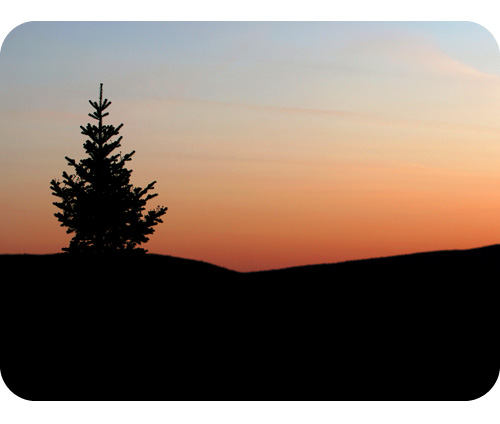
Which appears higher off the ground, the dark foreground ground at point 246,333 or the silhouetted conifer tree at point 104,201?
the silhouetted conifer tree at point 104,201

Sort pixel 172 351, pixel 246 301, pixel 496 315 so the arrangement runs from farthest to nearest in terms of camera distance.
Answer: pixel 246 301 → pixel 496 315 → pixel 172 351

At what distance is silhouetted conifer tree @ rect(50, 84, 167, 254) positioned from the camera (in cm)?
2962

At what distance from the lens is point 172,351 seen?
39.0 feet

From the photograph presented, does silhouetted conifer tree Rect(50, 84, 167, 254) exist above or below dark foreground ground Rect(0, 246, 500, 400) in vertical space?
above

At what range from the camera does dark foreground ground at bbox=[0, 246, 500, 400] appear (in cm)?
1112

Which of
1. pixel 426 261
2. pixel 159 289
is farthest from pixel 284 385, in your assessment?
pixel 426 261

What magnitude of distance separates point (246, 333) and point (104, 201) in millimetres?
19305

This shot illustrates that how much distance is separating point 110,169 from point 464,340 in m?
21.5

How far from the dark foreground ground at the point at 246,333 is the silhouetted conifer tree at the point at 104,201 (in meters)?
14.4

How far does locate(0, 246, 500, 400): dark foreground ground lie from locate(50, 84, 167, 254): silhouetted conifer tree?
14.4 m

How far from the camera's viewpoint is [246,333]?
12.3 m

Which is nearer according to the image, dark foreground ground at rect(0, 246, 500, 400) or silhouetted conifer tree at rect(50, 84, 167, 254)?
Result: dark foreground ground at rect(0, 246, 500, 400)

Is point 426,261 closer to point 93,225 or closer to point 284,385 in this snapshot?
point 284,385

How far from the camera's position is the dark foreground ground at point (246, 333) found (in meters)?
11.1
